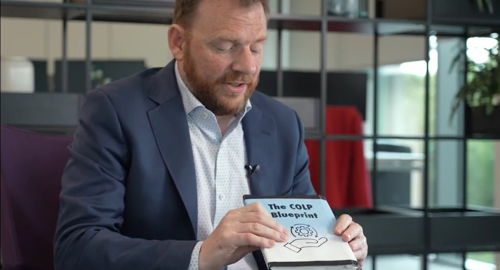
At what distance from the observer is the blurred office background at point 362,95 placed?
10.4 feet

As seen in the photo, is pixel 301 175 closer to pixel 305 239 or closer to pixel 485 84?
pixel 305 239

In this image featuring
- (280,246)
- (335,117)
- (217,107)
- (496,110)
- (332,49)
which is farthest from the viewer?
(332,49)

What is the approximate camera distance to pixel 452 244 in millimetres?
3361

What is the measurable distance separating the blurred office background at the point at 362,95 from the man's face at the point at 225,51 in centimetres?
148

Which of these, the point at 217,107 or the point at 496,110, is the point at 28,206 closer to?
the point at 217,107

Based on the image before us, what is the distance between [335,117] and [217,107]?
257 cm

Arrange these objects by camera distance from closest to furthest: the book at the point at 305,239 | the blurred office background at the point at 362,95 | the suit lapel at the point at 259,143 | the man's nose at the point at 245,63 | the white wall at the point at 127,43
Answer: the book at the point at 305,239, the man's nose at the point at 245,63, the suit lapel at the point at 259,143, the blurred office background at the point at 362,95, the white wall at the point at 127,43

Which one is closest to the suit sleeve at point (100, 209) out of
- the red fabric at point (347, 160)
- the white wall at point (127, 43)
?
the red fabric at point (347, 160)

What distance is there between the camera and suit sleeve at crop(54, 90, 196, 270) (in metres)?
1.39

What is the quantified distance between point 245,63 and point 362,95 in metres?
3.04

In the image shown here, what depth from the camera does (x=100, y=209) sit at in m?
1.48

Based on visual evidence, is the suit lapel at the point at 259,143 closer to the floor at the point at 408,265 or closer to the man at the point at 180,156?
the man at the point at 180,156

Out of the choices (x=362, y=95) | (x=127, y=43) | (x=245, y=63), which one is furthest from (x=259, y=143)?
(x=127, y=43)

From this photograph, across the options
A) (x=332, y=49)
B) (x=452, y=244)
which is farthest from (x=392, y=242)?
(x=332, y=49)
